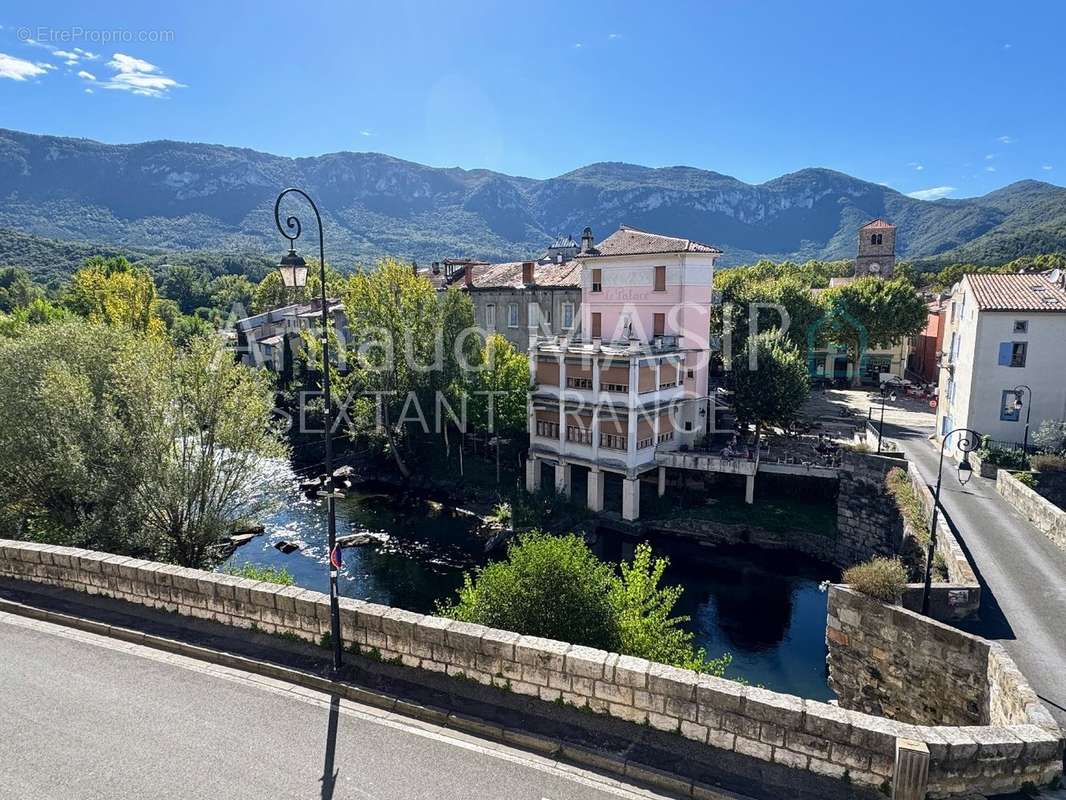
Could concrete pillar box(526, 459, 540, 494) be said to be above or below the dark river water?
above

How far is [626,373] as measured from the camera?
96.6 feet

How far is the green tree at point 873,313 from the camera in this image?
50.1m

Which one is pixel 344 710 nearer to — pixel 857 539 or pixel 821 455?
pixel 857 539

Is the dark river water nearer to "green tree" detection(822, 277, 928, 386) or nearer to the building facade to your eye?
the building facade

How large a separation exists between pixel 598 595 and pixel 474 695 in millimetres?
3847

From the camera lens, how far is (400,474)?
128 ft

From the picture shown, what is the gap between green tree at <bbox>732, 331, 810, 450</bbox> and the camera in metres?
33.1

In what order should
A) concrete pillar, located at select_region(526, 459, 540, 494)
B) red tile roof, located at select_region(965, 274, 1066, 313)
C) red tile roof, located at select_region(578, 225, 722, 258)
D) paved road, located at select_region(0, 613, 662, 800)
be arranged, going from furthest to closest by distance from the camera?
concrete pillar, located at select_region(526, 459, 540, 494)
red tile roof, located at select_region(578, 225, 722, 258)
red tile roof, located at select_region(965, 274, 1066, 313)
paved road, located at select_region(0, 613, 662, 800)

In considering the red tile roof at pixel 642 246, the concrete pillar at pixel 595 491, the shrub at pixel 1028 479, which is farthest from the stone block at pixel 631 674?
the red tile roof at pixel 642 246

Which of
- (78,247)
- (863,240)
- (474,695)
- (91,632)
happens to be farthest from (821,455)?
(78,247)

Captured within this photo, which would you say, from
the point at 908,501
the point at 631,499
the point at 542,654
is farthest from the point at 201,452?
the point at 908,501

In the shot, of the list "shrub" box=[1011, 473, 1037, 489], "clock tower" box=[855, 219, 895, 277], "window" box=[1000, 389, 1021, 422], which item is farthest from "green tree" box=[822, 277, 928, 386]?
"shrub" box=[1011, 473, 1037, 489]

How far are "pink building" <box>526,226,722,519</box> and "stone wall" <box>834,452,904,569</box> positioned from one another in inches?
350

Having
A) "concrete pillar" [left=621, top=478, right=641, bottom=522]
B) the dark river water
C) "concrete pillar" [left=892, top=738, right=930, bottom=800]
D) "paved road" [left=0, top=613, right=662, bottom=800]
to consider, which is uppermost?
"concrete pillar" [left=892, top=738, right=930, bottom=800]
